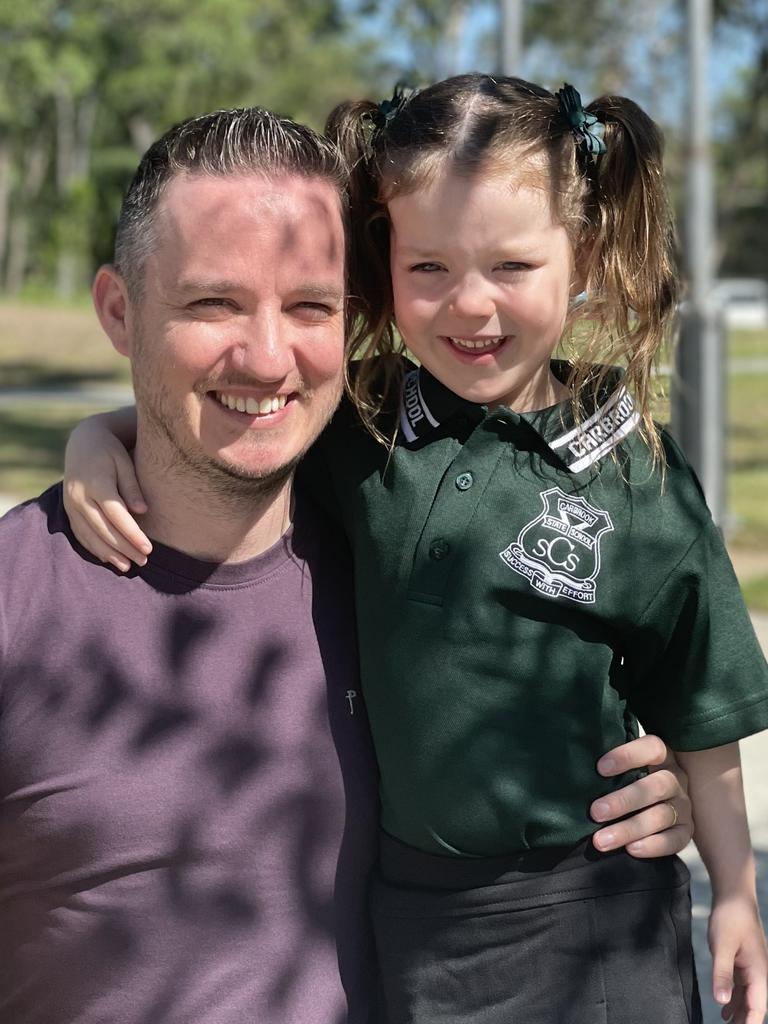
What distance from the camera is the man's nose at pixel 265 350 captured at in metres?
2.17

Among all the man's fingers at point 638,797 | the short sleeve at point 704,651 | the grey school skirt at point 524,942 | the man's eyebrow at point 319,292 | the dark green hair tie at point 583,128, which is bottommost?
the grey school skirt at point 524,942

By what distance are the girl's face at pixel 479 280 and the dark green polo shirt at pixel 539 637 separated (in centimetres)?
18

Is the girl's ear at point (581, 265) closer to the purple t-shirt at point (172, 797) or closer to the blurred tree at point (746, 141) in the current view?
the purple t-shirt at point (172, 797)

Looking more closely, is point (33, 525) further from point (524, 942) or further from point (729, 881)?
point (729, 881)

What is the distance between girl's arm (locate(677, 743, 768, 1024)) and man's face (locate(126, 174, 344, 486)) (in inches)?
35.2

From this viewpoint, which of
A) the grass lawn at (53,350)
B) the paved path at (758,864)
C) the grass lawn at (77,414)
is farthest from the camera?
the grass lawn at (53,350)

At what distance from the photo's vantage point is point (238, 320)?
2.20m

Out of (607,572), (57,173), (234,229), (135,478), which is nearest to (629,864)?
(607,572)

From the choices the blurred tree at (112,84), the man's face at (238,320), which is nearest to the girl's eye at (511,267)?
the man's face at (238,320)

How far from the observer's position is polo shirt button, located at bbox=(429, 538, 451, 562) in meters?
2.30

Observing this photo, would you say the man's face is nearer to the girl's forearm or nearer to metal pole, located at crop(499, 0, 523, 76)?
the girl's forearm

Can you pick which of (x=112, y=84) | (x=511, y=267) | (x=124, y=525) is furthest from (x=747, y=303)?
(x=124, y=525)

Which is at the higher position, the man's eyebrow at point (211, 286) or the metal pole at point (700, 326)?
the man's eyebrow at point (211, 286)

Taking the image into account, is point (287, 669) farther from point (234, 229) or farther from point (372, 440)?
point (234, 229)
